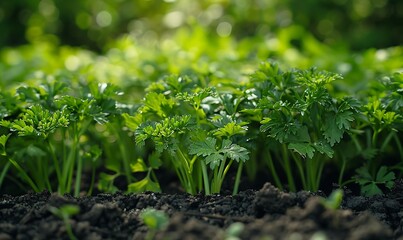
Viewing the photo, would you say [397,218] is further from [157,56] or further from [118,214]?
[157,56]

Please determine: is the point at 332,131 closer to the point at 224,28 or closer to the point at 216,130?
the point at 216,130

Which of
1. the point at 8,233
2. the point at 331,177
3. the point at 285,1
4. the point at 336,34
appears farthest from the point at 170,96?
the point at 336,34

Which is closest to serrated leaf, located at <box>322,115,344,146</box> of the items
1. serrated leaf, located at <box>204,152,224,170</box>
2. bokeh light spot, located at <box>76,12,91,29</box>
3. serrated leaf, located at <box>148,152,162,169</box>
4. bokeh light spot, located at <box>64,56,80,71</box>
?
serrated leaf, located at <box>204,152,224,170</box>

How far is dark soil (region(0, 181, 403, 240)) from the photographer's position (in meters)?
1.68

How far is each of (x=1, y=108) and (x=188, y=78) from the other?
80 cm

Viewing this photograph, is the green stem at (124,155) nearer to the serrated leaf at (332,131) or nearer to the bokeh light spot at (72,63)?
the serrated leaf at (332,131)

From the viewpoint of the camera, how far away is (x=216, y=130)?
2258 mm

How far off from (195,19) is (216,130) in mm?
3419

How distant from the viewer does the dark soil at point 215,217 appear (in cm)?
168

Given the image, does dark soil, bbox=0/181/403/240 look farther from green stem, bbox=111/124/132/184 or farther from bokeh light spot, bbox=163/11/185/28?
bokeh light spot, bbox=163/11/185/28

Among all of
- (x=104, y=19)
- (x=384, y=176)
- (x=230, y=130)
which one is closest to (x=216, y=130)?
(x=230, y=130)

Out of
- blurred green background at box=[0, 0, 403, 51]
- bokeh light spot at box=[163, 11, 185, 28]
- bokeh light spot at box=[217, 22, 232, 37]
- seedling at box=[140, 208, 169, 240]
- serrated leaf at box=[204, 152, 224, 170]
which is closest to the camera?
seedling at box=[140, 208, 169, 240]

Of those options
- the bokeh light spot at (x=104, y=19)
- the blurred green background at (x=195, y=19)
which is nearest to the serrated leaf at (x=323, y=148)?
the blurred green background at (x=195, y=19)

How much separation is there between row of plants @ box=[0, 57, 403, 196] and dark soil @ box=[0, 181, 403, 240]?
0.17m
